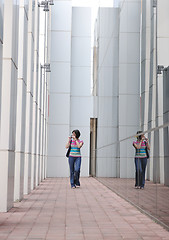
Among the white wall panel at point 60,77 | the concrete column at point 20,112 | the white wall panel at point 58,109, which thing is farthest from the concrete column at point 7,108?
the white wall panel at point 60,77

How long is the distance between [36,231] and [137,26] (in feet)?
19.8

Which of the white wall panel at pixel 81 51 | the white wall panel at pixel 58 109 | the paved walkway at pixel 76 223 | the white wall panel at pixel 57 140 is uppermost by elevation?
the white wall panel at pixel 81 51

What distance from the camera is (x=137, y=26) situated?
10.0 metres

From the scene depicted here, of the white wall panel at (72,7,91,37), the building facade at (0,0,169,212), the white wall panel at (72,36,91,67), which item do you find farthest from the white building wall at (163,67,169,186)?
the white wall panel at (72,7,91,37)

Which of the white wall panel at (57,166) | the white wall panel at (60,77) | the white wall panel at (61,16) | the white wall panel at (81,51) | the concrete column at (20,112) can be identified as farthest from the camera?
the white wall panel at (81,51)

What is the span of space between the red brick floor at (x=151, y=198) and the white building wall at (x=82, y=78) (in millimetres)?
13070

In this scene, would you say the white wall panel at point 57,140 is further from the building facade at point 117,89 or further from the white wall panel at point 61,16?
the white wall panel at point 61,16

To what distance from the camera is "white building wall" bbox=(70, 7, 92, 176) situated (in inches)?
916

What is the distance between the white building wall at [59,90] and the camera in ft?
74.9

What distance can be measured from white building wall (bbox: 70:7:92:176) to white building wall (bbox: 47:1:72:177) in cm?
48

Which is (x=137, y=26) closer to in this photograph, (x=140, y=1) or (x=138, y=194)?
(x=140, y=1)

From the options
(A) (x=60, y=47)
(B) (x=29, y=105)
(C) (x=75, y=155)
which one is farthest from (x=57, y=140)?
(B) (x=29, y=105)

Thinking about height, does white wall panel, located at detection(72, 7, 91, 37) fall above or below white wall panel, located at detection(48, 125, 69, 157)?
above

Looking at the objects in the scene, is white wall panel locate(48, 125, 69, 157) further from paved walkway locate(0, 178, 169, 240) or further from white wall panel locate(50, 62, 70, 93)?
paved walkway locate(0, 178, 169, 240)
